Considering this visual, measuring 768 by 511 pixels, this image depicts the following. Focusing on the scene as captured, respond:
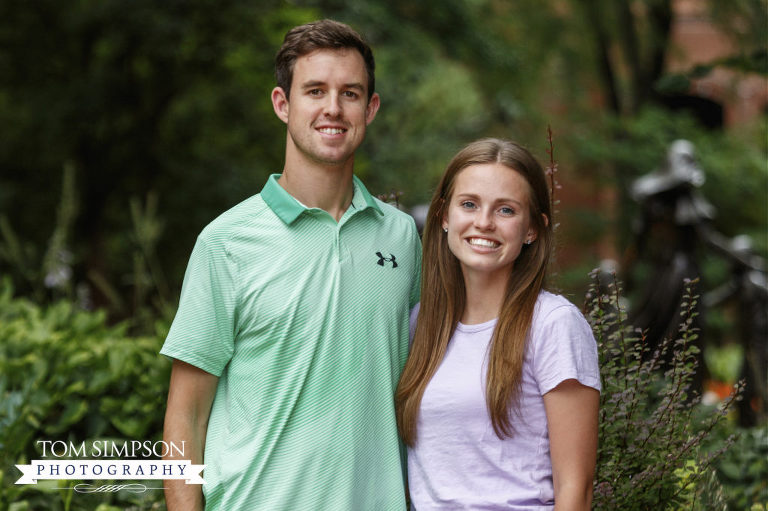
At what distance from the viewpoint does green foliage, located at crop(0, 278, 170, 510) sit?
11.5ft

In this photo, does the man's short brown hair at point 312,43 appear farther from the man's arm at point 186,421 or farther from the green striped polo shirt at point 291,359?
the man's arm at point 186,421

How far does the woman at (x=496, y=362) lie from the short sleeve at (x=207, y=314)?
0.51m

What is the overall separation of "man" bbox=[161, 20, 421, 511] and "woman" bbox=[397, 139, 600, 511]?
0.42 ft

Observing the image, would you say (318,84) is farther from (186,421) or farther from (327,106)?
(186,421)

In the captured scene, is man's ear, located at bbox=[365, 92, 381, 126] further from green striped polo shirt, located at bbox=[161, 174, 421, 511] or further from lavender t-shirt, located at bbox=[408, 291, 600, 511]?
lavender t-shirt, located at bbox=[408, 291, 600, 511]

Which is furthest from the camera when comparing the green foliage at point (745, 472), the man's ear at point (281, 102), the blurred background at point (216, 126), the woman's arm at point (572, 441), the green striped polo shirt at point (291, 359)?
the blurred background at point (216, 126)

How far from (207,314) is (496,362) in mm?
781

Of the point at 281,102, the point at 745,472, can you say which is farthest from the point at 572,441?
the point at 745,472

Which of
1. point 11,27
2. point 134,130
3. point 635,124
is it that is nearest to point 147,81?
point 134,130

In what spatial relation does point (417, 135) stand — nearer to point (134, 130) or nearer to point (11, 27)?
point (134, 130)

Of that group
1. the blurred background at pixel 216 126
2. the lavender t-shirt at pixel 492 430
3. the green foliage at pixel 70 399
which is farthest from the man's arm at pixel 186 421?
the blurred background at pixel 216 126

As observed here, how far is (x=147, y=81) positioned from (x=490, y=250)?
32.1 feet

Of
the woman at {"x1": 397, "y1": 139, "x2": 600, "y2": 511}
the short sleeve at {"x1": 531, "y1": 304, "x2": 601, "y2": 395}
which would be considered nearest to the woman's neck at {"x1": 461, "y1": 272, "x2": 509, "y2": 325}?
the woman at {"x1": 397, "y1": 139, "x2": 600, "y2": 511}

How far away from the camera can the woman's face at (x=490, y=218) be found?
230cm
